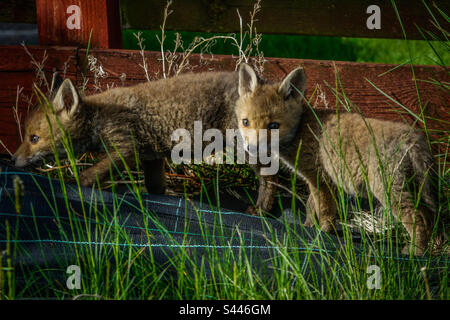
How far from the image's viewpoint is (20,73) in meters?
5.46

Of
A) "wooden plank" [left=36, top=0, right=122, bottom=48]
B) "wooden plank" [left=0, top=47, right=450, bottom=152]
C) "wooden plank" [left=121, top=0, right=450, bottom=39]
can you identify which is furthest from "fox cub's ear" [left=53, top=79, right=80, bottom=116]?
"wooden plank" [left=121, top=0, right=450, bottom=39]

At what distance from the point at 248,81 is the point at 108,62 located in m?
1.73

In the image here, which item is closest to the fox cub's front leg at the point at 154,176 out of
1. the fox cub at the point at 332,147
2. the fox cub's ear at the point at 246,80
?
the fox cub at the point at 332,147

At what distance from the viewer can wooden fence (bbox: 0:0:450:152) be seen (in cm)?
502

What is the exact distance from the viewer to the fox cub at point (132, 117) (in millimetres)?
4129

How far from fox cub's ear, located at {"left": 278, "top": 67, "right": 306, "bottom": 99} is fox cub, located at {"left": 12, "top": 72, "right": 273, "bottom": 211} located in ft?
1.30

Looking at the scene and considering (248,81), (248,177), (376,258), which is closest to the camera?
(376,258)

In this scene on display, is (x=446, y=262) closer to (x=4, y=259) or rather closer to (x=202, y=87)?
(x=202, y=87)

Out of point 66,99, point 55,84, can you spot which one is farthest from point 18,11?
point 66,99

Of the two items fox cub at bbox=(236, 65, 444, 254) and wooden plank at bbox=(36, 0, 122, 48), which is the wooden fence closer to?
wooden plank at bbox=(36, 0, 122, 48)

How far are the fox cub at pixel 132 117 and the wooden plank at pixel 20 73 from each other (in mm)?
1097

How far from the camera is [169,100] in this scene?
432cm

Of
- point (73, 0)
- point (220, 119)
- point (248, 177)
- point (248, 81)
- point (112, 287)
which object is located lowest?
point (112, 287)
